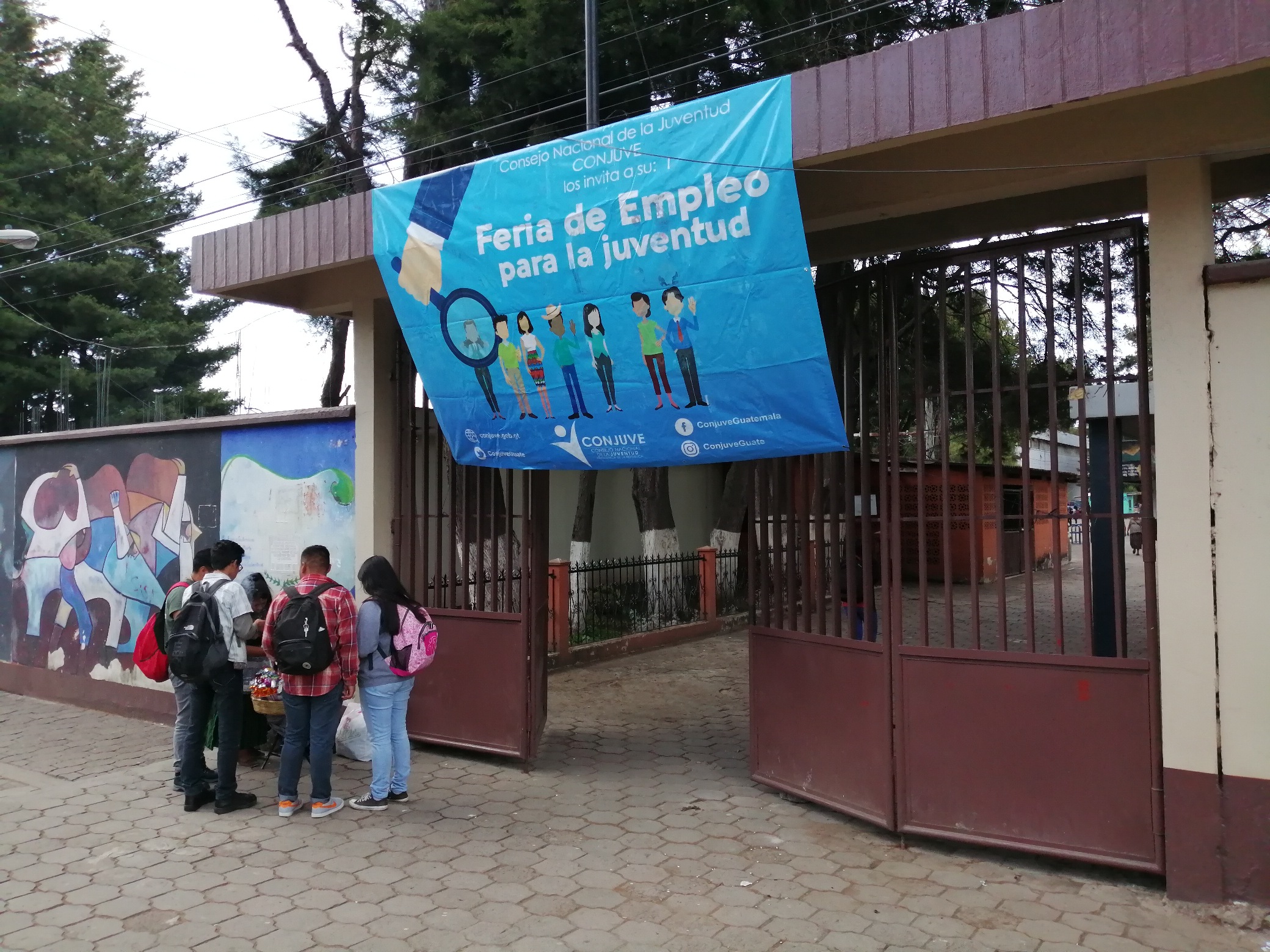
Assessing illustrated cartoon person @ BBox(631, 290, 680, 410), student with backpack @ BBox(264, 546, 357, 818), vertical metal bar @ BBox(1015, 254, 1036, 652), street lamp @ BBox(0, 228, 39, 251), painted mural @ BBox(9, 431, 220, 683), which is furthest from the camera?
street lamp @ BBox(0, 228, 39, 251)

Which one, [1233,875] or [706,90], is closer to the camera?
[1233,875]

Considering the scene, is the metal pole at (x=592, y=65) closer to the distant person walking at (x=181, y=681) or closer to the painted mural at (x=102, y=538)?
the painted mural at (x=102, y=538)

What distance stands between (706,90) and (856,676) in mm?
8474

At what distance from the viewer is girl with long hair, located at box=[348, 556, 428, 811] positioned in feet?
17.6

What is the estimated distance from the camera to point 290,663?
16.5ft

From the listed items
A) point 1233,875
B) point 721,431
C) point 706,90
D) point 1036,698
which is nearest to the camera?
point 1233,875

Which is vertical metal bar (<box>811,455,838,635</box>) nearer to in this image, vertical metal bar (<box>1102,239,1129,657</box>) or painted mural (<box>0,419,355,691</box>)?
vertical metal bar (<box>1102,239,1129,657</box>)

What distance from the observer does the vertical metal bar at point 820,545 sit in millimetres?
5438

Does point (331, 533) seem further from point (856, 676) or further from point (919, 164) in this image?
point (919, 164)

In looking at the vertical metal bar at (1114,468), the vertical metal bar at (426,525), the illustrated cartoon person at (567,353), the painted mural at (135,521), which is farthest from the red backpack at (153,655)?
the vertical metal bar at (1114,468)

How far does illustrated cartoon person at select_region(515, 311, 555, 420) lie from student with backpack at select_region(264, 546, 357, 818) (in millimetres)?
1569

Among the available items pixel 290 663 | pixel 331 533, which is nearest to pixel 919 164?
pixel 290 663

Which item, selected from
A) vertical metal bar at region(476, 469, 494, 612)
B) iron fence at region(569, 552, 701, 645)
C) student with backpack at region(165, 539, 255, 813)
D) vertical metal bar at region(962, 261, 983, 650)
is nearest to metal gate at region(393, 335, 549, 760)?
vertical metal bar at region(476, 469, 494, 612)

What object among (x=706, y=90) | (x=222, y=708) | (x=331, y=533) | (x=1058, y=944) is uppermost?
(x=706, y=90)
